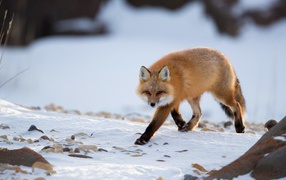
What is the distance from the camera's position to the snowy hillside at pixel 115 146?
3.42 metres

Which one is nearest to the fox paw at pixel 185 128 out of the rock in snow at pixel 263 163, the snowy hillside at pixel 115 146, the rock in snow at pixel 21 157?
the snowy hillside at pixel 115 146

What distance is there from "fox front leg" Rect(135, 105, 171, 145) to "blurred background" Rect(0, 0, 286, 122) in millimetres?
4565

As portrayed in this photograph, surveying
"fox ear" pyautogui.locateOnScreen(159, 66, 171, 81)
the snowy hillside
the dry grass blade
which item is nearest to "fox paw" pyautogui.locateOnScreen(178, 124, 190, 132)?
the snowy hillside

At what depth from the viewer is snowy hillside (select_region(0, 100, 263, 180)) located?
3422 mm

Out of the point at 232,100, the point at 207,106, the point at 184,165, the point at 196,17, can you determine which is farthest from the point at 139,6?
the point at 184,165

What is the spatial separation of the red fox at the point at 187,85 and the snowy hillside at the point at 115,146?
28 cm

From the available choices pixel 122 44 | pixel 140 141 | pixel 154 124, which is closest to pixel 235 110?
pixel 154 124

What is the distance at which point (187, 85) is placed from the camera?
517 centimetres

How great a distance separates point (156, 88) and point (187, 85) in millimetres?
376

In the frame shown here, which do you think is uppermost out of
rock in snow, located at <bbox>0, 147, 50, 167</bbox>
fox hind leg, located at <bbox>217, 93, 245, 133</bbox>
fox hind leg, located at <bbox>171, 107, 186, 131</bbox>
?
fox hind leg, located at <bbox>217, 93, 245, 133</bbox>

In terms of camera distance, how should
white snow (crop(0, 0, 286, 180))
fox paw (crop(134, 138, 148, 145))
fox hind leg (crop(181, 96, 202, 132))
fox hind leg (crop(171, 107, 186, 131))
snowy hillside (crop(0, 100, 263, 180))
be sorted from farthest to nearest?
fox hind leg (crop(171, 107, 186, 131)) → fox hind leg (crop(181, 96, 202, 132)) → fox paw (crop(134, 138, 148, 145)) → white snow (crop(0, 0, 286, 180)) → snowy hillside (crop(0, 100, 263, 180))

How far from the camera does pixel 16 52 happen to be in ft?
46.4

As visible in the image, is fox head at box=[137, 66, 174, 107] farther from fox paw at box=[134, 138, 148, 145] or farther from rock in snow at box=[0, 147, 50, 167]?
rock in snow at box=[0, 147, 50, 167]

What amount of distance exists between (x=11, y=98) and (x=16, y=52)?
12.9 ft
